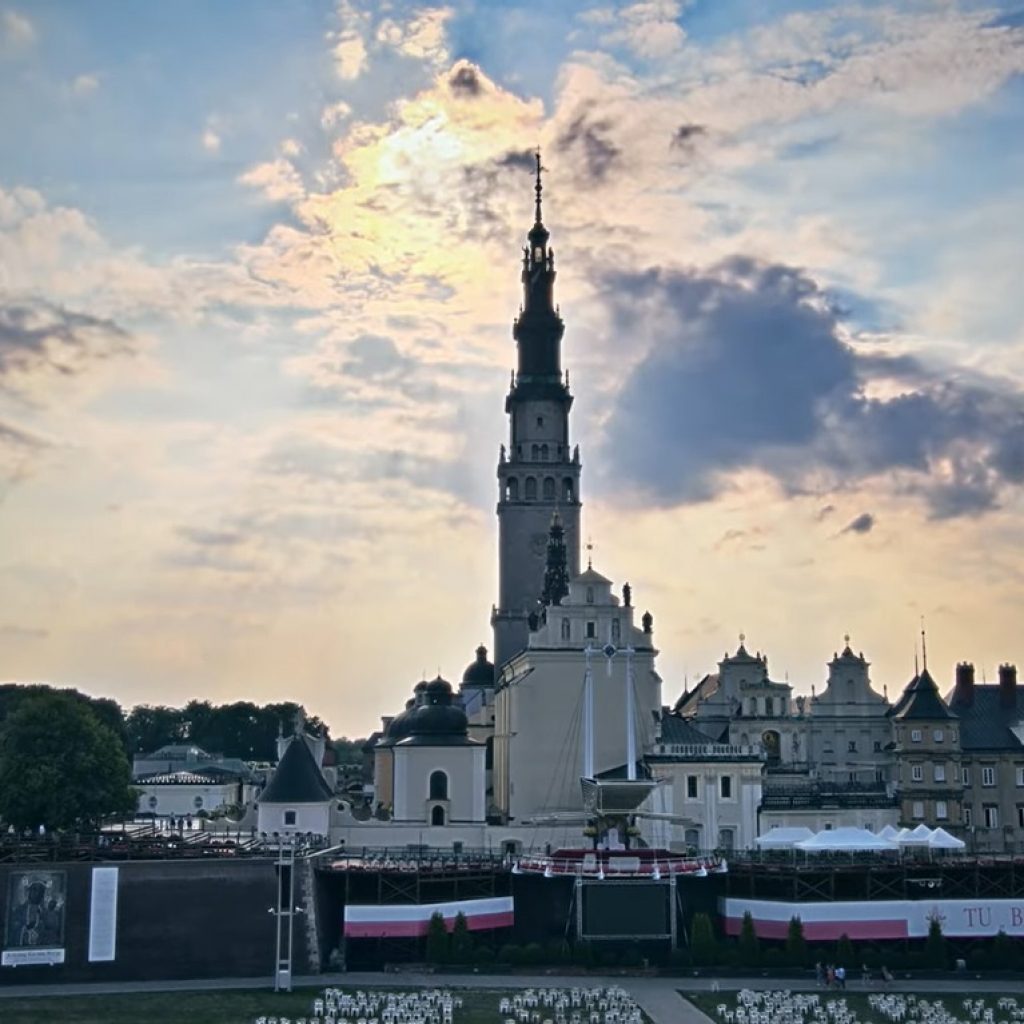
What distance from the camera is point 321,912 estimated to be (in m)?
66.7

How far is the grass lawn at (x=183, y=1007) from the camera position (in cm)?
5434

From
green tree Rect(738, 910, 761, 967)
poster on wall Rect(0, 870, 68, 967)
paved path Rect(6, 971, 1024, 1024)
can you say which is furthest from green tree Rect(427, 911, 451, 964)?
poster on wall Rect(0, 870, 68, 967)

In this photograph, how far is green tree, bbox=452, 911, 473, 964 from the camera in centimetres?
6506

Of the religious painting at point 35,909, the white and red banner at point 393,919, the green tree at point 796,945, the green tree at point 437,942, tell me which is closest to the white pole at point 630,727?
the green tree at point 796,945

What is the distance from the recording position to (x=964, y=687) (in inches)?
3686

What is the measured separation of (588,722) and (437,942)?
2014 cm

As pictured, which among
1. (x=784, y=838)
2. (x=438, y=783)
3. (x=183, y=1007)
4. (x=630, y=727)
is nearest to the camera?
(x=183, y=1007)

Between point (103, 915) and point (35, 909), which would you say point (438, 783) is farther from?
point (35, 909)

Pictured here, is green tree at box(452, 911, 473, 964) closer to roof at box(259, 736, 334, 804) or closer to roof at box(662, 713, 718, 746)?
roof at box(259, 736, 334, 804)

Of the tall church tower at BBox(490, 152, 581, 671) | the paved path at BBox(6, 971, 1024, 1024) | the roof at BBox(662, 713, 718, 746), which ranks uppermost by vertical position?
the tall church tower at BBox(490, 152, 581, 671)

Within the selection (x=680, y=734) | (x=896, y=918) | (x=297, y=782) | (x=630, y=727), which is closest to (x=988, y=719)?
(x=680, y=734)

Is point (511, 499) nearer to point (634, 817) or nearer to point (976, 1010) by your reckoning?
point (634, 817)

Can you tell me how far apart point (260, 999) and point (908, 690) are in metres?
47.5

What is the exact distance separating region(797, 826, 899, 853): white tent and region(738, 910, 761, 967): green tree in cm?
578
